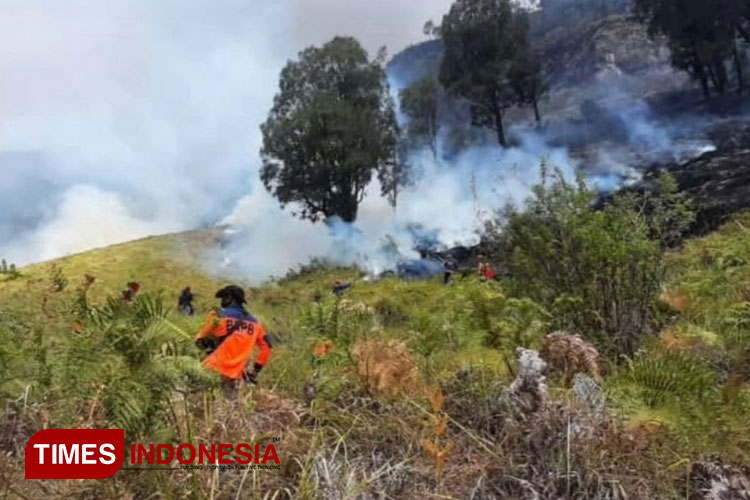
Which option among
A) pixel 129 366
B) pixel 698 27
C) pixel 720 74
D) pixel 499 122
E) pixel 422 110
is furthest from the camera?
pixel 422 110

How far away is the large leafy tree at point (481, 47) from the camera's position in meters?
37.1

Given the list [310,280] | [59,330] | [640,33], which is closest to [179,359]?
[59,330]

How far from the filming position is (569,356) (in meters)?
4.04

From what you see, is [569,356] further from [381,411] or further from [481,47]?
[481,47]

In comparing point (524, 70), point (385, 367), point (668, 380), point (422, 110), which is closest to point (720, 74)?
point (524, 70)

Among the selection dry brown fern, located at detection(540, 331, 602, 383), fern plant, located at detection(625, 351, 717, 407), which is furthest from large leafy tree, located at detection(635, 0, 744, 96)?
fern plant, located at detection(625, 351, 717, 407)

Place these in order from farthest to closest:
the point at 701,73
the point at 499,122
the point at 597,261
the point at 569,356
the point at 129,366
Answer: the point at 499,122 → the point at 701,73 → the point at 597,261 → the point at 569,356 → the point at 129,366

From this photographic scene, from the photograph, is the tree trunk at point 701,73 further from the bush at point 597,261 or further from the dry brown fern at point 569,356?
the dry brown fern at point 569,356

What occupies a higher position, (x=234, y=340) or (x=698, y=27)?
(x=698, y=27)

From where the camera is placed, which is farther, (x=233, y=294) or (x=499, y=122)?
(x=499, y=122)

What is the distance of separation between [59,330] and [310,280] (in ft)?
80.0

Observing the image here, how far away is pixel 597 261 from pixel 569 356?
2.25 m

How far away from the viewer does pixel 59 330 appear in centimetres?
500

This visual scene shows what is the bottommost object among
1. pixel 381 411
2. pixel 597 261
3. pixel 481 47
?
pixel 381 411
